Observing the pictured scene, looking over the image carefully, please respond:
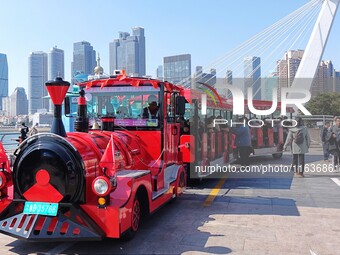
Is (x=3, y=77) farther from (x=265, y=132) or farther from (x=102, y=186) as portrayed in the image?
(x=102, y=186)

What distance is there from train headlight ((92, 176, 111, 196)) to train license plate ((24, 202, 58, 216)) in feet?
1.71

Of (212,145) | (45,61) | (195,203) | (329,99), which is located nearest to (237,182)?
(212,145)

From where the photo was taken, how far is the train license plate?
4270 mm

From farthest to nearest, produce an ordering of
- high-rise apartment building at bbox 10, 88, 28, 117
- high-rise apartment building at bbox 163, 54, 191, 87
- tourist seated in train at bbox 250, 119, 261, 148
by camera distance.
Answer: high-rise apartment building at bbox 10, 88, 28, 117, high-rise apartment building at bbox 163, 54, 191, 87, tourist seated in train at bbox 250, 119, 261, 148

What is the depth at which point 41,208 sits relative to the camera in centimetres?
433

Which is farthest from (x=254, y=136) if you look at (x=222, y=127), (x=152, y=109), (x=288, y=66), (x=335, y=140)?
(x=288, y=66)

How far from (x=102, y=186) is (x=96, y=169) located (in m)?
0.59

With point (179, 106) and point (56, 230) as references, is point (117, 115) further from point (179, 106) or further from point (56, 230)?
point (56, 230)

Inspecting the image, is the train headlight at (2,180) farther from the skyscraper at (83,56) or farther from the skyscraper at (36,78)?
the skyscraper at (36,78)

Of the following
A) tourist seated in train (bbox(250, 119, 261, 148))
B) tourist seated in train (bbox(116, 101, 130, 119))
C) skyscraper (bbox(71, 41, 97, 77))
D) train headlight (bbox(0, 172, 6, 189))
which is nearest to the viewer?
train headlight (bbox(0, 172, 6, 189))

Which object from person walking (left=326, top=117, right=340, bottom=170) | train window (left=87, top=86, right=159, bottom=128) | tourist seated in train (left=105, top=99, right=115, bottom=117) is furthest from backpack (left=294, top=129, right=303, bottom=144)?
tourist seated in train (left=105, top=99, right=115, bottom=117)

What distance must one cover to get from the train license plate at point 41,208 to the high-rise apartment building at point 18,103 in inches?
1597

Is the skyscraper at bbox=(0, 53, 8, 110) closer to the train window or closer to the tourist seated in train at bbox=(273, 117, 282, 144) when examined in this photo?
the tourist seated in train at bbox=(273, 117, 282, 144)

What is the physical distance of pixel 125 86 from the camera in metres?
6.50
